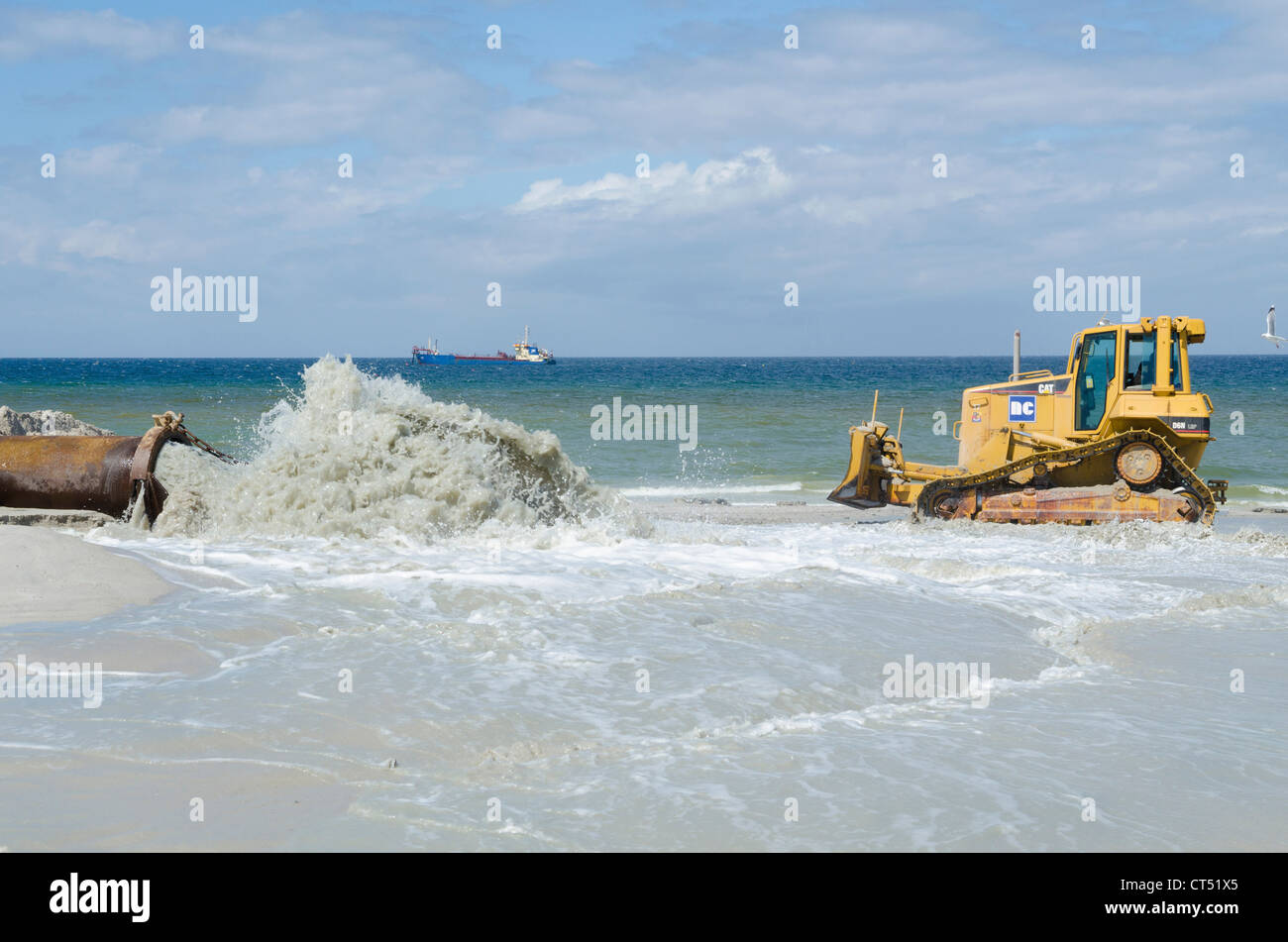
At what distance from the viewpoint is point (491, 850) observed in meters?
3.59

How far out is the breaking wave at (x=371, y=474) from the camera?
34.4 ft

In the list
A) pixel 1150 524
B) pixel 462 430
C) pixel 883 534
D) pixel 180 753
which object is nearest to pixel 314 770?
pixel 180 753

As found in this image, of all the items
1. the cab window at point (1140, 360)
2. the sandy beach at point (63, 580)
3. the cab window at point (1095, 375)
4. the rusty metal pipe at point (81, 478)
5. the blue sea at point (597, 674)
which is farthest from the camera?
the cab window at point (1095, 375)

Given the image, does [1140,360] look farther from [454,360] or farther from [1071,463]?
[454,360]

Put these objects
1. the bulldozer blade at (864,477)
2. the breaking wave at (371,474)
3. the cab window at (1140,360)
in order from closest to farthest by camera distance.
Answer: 1. the breaking wave at (371,474)
2. the cab window at (1140,360)
3. the bulldozer blade at (864,477)

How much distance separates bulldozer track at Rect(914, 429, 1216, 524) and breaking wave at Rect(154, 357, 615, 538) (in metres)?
4.03

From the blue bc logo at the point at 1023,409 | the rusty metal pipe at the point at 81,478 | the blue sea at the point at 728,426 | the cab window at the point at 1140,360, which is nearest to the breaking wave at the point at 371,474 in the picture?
the rusty metal pipe at the point at 81,478

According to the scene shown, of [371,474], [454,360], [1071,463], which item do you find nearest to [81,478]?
[371,474]

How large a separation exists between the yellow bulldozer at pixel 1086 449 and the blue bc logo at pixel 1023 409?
0.01 metres

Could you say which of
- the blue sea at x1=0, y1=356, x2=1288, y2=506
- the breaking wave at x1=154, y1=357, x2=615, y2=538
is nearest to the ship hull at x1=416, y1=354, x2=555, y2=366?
the blue sea at x1=0, y1=356, x2=1288, y2=506

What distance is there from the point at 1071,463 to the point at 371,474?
26.2ft

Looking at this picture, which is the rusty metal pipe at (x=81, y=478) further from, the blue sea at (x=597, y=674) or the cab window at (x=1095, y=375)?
the cab window at (x=1095, y=375)
